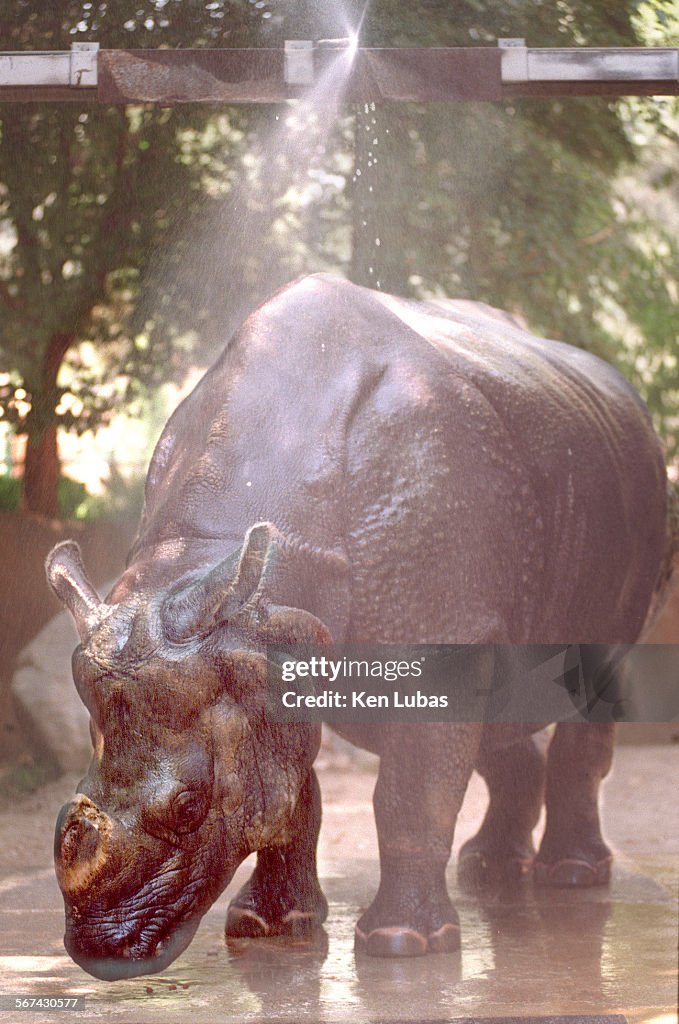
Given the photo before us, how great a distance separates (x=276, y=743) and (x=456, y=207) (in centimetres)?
375

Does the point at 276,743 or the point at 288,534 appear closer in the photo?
the point at 276,743

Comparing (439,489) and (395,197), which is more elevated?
(395,197)

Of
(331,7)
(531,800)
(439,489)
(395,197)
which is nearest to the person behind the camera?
(439,489)

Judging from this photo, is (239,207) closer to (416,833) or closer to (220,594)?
(416,833)

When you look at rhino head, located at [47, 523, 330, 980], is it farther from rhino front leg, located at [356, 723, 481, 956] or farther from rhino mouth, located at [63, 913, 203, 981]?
rhino front leg, located at [356, 723, 481, 956]

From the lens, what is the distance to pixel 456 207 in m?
6.64

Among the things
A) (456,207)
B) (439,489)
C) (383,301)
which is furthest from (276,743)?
(456,207)

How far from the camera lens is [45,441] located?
5.93 m

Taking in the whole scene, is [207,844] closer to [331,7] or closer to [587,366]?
[331,7]

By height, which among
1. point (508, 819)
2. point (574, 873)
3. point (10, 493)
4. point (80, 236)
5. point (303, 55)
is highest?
point (303, 55)

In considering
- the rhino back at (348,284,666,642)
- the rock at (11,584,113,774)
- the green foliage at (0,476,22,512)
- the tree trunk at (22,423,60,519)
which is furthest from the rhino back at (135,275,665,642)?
the rock at (11,584,113,774)

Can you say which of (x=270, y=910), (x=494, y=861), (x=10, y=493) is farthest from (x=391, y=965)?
(x=10, y=493)

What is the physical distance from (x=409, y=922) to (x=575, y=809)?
1.40 metres

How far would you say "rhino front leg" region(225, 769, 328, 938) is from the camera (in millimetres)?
3936
